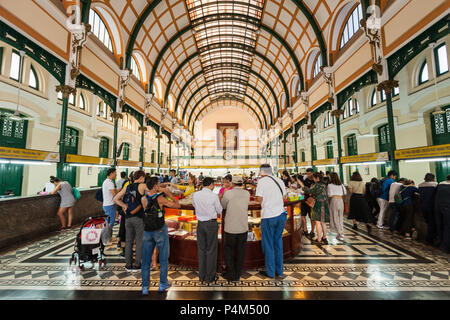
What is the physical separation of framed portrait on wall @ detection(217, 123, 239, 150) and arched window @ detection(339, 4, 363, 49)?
2453 cm

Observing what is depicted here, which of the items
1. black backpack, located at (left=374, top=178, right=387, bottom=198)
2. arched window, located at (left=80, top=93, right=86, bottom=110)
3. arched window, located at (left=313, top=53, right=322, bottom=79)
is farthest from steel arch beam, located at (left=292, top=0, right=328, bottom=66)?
arched window, located at (left=80, top=93, right=86, bottom=110)

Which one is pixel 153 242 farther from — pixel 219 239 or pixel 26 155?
pixel 26 155

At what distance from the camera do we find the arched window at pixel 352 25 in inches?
342

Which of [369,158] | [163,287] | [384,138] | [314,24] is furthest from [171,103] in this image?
[163,287]

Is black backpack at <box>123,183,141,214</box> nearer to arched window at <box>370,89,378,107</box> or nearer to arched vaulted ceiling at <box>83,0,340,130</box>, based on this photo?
arched vaulted ceiling at <box>83,0,340,130</box>

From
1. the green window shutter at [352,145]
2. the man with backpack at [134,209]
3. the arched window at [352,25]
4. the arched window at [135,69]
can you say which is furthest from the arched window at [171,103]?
the man with backpack at [134,209]

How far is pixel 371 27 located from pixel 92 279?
10.6 meters

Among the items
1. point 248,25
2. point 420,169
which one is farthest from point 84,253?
point 248,25

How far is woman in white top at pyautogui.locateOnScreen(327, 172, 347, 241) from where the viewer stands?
4633mm

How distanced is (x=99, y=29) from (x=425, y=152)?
13.6 meters

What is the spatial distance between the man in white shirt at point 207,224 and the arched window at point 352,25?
10.9 meters

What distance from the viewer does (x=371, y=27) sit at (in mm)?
6773
